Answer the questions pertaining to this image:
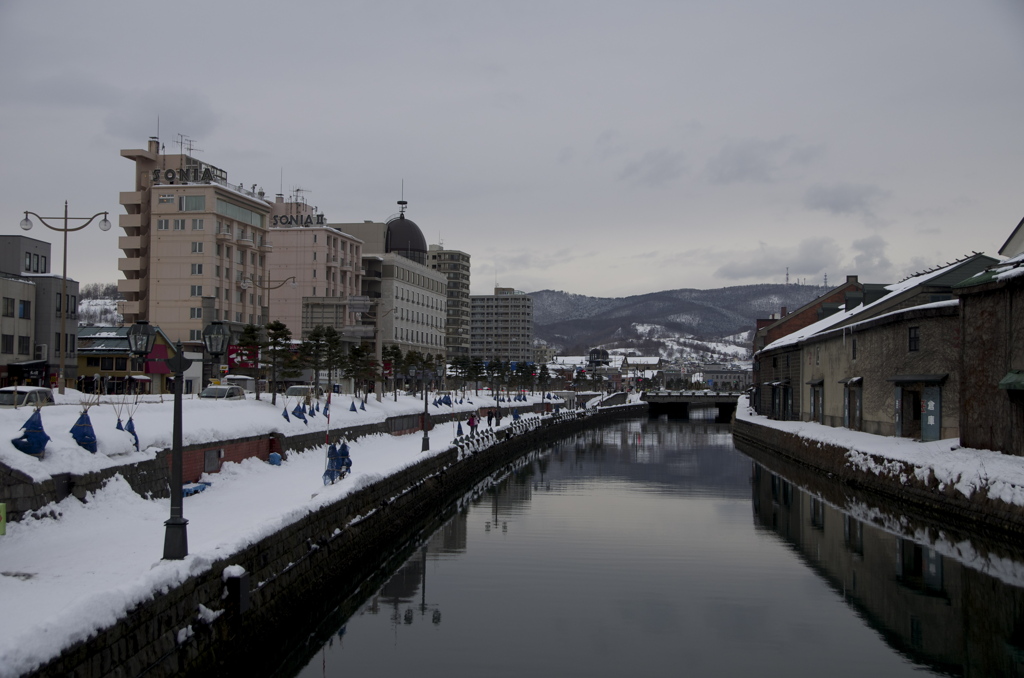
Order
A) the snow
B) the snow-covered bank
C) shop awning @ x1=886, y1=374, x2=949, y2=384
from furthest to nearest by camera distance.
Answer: shop awning @ x1=886, y1=374, x2=949, y2=384
the snow-covered bank
the snow

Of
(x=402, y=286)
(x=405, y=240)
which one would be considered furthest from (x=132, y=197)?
(x=405, y=240)

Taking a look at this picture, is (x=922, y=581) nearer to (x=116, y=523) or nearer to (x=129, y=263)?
(x=116, y=523)

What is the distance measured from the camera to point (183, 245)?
90875mm

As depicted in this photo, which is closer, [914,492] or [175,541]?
[175,541]

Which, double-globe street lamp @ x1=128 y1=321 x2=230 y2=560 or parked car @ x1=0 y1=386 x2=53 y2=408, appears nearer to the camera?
double-globe street lamp @ x1=128 y1=321 x2=230 y2=560

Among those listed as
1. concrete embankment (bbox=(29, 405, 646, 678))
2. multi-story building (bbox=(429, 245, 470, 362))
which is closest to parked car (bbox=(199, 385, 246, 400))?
concrete embankment (bbox=(29, 405, 646, 678))

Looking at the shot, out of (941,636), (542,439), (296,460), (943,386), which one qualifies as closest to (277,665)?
(941,636)

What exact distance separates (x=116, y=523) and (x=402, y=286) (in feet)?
360

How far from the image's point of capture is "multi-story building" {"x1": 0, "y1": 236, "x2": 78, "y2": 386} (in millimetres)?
62469

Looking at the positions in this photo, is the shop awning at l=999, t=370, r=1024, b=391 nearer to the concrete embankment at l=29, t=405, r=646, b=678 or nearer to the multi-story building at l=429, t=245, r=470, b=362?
the concrete embankment at l=29, t=405, r=646, b=678

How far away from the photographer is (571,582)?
25.3 meters

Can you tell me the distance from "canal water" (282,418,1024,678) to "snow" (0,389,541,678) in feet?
12.0

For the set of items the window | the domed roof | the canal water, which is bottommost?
the canal water

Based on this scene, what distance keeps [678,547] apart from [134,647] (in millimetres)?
21760
